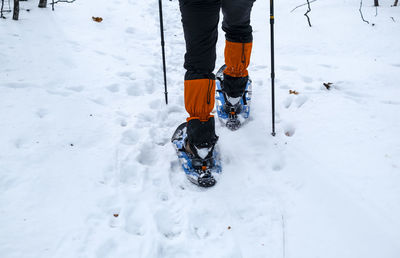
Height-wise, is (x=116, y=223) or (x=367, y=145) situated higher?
(x=367, y=145)

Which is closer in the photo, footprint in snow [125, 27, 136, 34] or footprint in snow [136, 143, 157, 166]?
footprint in snow [136, 143, 157, 166]

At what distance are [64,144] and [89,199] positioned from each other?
0.66 m

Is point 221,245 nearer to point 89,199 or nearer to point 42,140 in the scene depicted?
point 89,199

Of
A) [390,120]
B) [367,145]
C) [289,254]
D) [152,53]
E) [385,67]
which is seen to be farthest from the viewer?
[152,53]

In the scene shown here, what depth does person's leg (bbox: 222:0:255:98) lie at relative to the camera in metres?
2.34

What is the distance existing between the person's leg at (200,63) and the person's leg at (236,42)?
0.32 metres

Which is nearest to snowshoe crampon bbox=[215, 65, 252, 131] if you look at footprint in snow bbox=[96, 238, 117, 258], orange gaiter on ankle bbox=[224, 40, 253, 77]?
orange gaiter on ankle bbox=[224, 40, 253, 77]

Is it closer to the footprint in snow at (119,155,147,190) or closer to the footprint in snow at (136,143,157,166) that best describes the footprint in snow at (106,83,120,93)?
the footprint in snow at (136,143,157,166)

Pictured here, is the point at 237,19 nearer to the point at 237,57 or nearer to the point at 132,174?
the point at 237,57

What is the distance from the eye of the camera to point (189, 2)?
1963mm

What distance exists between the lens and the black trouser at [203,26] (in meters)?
1.99

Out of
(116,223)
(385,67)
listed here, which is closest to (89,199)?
(116,223)

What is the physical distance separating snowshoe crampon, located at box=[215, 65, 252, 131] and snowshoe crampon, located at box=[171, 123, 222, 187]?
49 centimetres

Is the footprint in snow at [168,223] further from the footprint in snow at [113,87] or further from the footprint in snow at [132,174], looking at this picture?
the footprint in snow at [113,87]
